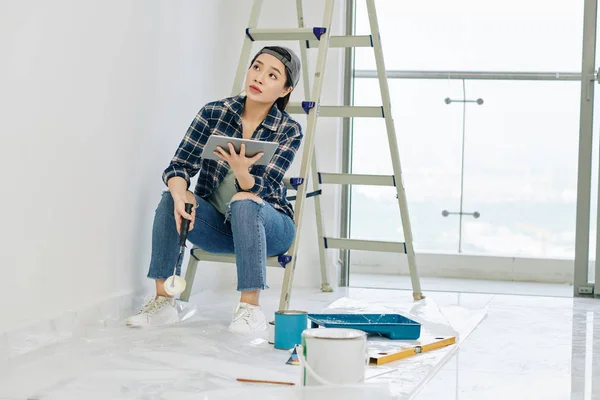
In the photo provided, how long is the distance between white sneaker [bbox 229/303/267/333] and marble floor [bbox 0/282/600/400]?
0.18ft

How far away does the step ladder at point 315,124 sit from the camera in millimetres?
2645

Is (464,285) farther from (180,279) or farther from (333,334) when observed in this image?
(333,334)

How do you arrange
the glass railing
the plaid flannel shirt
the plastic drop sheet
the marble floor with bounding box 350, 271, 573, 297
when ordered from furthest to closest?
the glass railing
the marble floor with bounding box 350, 271, 573, 297
the plaid flannel shirt
the plastic drop sheet

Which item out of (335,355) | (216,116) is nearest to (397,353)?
(335,355)

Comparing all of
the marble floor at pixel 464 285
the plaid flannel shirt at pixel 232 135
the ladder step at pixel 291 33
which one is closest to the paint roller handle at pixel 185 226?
the plaid flannel shirt at pixel 232 135

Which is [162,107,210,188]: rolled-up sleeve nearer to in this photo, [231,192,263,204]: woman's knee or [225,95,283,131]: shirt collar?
[225,95,283,131]: shirt collar

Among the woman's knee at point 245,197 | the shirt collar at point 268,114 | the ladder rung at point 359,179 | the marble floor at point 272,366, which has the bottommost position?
the marble floor at point 272,366

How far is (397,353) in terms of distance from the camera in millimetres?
2010

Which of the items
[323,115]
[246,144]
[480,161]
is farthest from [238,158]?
[480,161]

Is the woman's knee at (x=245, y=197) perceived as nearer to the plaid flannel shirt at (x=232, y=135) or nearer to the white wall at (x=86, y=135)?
the plaid flannel shirt at (x=232, y=135)

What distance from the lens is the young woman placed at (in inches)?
93.1

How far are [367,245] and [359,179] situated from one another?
269 millimetres

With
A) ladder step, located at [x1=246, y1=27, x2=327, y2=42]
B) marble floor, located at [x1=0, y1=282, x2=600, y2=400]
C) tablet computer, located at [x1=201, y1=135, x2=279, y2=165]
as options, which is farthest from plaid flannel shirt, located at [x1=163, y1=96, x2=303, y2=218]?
marble floor, located at [x1=0, y1=282, x2=600, y2=400]

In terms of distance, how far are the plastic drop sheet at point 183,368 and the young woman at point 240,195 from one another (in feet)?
0.54
